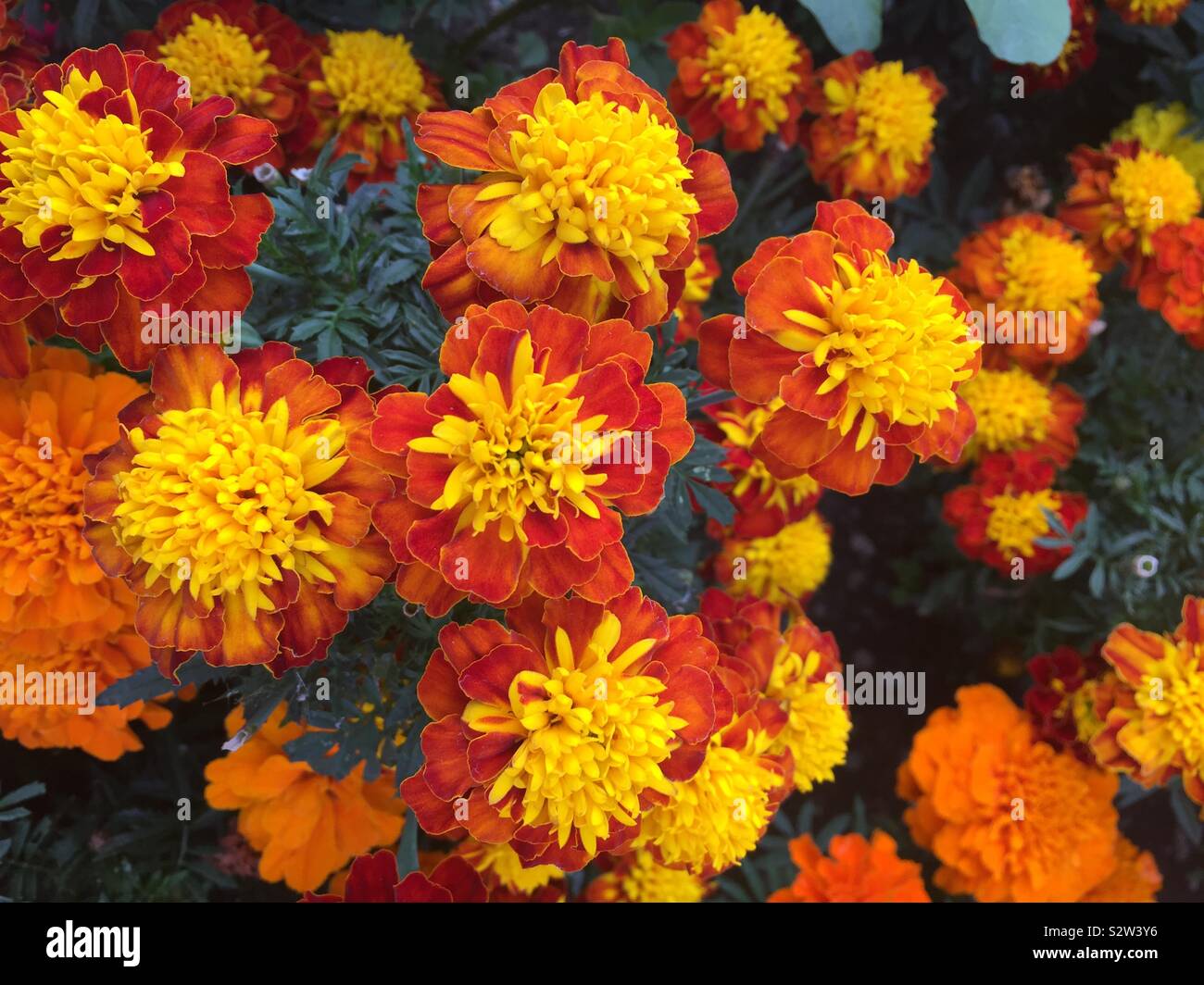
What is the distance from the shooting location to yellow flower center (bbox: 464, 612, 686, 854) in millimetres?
1009

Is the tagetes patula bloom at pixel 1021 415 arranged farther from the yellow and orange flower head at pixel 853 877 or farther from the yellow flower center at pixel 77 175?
the yellow flower center at pixel 77 175

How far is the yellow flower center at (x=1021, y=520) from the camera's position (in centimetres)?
204

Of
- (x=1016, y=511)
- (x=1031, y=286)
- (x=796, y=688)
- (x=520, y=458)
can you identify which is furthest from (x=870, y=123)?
(x=520, y=458)

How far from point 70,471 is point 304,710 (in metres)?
0.47

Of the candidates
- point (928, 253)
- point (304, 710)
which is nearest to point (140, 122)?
point (304, 710)

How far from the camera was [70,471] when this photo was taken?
1.30 m

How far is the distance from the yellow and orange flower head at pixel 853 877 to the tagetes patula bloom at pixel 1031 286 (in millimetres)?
1087

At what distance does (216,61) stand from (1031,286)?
1.65 meters

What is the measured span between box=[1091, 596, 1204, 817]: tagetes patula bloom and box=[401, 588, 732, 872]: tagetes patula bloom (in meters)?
0.96

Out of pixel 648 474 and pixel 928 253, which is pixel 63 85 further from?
pixel 928 253

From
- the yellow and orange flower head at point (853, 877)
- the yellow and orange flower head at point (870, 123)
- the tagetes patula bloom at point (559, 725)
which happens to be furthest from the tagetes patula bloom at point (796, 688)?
the yellow and orange flower head at point (870, 123)

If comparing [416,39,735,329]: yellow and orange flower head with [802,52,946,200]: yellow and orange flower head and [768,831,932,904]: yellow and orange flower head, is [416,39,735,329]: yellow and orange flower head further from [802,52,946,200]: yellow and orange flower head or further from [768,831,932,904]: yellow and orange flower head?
[768,831,932,904]: yellow and orange flower head

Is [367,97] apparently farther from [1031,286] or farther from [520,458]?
[1031,286]
